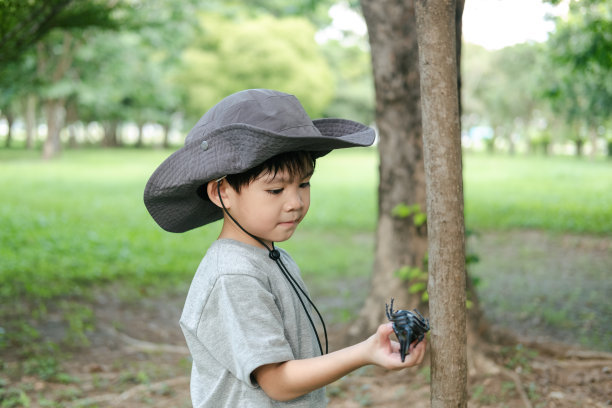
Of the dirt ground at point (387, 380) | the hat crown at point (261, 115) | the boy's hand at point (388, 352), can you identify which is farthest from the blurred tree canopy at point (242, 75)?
the boy's hand at point (388, 352)

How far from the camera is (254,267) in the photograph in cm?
158

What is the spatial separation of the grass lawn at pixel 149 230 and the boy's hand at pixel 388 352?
460 cm

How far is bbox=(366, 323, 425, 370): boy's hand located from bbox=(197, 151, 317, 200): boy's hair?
19.5 inches

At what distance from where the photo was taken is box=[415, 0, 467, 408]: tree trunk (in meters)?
1.56

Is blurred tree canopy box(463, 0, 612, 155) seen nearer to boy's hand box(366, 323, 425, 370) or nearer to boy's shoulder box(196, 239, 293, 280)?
boy's shoulder box(196, 239, 293, 280)

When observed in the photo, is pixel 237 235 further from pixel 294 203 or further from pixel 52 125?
pixel 52 125

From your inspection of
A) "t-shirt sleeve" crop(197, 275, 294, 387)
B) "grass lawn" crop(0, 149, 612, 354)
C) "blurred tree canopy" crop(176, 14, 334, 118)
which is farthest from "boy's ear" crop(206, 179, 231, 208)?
"blurred tree canopy" crop(176, 14, 334, 118)

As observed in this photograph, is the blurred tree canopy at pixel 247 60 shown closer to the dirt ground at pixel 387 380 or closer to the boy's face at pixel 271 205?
the dirt ground at pixel 387 380

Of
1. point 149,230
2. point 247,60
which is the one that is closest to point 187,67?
point 247,60

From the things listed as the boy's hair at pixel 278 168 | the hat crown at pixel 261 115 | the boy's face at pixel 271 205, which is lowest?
the boy's face at pixel 271 205

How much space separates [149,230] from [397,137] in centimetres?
659

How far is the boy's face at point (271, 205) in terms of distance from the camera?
1.62 m

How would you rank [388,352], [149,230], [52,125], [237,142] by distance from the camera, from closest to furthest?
1. [388,352]
2. [237,142]
3. [149,230]
4. [52,125]

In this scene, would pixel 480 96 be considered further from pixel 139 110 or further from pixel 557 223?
pixel 557 223
